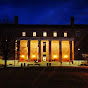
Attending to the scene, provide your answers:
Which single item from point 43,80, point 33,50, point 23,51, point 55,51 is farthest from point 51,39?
point 43,80

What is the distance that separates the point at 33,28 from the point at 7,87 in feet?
128

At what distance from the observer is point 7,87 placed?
12.0 meters

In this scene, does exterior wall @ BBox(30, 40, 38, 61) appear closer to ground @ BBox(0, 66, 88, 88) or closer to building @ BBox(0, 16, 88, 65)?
building @ BBox(0, 16, 88, 65)

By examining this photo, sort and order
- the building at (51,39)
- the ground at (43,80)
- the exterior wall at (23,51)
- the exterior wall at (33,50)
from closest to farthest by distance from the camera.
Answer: the ground at (43,80) < the building at (51,39) < the exterior wall at (23,51) < the exterior wall at (33,50)

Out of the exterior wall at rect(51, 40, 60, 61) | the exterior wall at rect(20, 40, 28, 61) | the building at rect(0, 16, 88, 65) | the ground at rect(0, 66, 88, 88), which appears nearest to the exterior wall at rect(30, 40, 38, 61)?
the building at rect(0, 16, 88, 65)

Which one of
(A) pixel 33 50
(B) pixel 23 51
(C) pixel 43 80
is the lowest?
(C) pixel 43 80

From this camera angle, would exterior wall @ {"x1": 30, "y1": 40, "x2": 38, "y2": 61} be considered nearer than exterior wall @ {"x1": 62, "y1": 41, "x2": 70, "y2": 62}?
No

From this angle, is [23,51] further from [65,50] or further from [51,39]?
[65,50]

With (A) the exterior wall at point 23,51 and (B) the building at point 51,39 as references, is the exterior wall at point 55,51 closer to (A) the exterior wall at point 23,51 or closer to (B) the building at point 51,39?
(B) the building at point 51,39

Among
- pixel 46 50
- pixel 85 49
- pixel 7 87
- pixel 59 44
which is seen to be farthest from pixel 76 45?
pixel 7 87

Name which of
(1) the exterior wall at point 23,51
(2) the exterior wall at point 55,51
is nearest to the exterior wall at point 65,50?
(2) the exterior wall at point 55,51

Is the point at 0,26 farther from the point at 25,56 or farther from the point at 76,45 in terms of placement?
the point at 76,45

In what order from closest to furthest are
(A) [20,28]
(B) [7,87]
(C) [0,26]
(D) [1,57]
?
(B) [7,87], (C) [0,26], (D) [1,57], (A) [20,28]

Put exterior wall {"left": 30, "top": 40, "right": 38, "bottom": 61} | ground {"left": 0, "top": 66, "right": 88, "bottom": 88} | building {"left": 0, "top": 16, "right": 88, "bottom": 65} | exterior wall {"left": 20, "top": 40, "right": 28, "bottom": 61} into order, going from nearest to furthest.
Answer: ground {"left": 0, "top": 66, "right": 88, "bottom": 88}, building {"left": 0, "top": 16, "right": 88, "bottom": 65}, exterior wall {"left": 20, "top": 40, "right": 28, "bottom": 61}, exterior wall {"left": 30, "top": 40, "right": 38, "bottom": 61}
